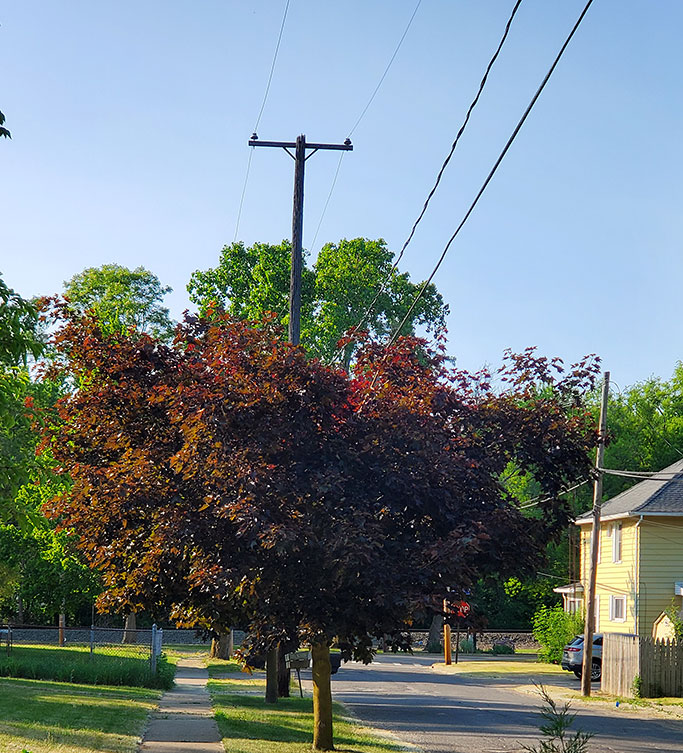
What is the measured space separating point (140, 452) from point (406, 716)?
37.5ft

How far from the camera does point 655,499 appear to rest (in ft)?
120

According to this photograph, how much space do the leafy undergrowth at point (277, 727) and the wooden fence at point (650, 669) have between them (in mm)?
8813

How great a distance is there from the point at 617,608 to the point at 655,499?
Result: 566 cm

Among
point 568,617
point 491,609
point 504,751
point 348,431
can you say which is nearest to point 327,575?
point 348,431

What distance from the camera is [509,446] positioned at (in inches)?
567

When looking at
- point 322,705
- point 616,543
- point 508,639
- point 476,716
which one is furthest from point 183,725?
point 508,639

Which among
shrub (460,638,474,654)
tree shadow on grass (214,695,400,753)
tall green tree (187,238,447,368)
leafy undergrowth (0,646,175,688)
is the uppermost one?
tall green tree (187,238,447,368)

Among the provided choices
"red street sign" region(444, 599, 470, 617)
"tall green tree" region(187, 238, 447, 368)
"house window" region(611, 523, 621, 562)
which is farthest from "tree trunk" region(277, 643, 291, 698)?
"tall green tree" region(187, 238, 447, 368)

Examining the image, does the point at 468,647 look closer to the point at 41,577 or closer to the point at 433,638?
the point at 433,638

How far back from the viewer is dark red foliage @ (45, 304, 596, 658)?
12500 millimetres

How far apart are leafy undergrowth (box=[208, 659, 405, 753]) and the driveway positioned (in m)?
0.89

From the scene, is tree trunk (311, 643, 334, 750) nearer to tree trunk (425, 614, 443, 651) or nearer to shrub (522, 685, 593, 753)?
shrub (522, 685, 593, 753)

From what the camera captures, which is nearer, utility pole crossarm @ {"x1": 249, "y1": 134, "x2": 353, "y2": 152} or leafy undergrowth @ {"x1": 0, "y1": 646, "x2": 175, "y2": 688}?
utility pole crossarm @ {"x1": 249, "y1": 134, "x2": 353, "y2": 152}

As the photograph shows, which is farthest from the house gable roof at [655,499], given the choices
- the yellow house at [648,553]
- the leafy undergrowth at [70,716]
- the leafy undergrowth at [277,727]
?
the leafy undergrowth at [70,716]
